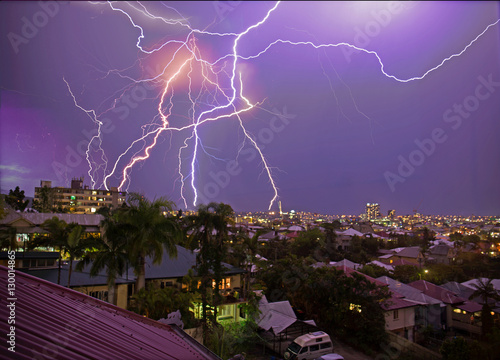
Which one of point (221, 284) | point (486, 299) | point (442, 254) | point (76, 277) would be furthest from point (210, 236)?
point (442, 254)

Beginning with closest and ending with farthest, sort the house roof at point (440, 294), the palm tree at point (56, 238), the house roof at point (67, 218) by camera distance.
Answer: the palm tree at point (56, 238) → the house roof at point (440, 294) → the house roof at point (67, 218)

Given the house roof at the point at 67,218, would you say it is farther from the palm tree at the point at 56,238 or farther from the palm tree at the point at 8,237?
the palm tree at the point at 56,238

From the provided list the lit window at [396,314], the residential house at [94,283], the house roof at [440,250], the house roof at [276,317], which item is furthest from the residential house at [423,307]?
the house roof at [440,250]

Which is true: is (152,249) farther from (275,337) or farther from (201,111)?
(201,111)

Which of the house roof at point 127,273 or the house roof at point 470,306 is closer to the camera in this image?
the house roof at point 127,273

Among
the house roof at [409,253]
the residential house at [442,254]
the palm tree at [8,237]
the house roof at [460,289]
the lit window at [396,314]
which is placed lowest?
the residential house at [442,254]

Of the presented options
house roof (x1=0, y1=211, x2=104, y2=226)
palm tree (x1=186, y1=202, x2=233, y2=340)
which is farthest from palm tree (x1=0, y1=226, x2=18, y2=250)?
house roof (x1=0, y1=211, x2=104, y2=226)

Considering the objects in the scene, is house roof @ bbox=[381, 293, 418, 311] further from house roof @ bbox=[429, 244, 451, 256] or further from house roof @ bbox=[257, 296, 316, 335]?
house roof @ bbox=[429, 244, 451, 256]
